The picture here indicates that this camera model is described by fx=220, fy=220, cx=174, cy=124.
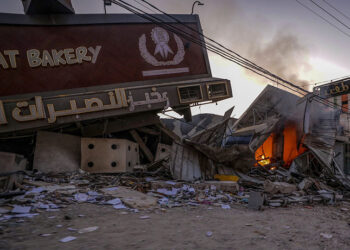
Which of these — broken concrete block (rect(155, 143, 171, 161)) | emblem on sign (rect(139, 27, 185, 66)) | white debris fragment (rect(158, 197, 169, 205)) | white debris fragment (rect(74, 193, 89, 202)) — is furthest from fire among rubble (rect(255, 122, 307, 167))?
white debris fragment (rect(74, 193, 89, 202))

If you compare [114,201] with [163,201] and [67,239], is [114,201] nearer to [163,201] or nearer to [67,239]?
[163,201]

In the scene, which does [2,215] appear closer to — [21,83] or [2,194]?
[2,194]

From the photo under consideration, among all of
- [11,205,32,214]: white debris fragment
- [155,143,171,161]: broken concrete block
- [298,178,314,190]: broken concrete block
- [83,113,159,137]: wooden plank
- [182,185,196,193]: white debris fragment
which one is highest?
[83,113,159,137]: wooden plank

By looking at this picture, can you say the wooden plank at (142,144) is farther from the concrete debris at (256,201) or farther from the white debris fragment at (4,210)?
the white debris fragment at (4,210)

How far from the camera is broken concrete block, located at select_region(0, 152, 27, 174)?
7.17 m

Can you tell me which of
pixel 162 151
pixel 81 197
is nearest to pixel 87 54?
pixel 162 151

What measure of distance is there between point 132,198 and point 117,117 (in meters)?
6.47

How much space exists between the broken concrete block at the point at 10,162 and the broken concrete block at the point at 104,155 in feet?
9.03

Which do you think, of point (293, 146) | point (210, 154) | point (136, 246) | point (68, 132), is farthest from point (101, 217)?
point (293, 146)

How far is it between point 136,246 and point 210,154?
7.30 meters

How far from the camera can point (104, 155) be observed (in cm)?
1102

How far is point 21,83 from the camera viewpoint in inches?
397

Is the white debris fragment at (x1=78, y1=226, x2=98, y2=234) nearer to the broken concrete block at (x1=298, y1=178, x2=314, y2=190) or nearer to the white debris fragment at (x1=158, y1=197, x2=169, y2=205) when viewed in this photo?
the white debris fragment at (x1=158, y1=197, x2=169, y2=205)

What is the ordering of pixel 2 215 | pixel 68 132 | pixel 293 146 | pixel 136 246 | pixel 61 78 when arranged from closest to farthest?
pixel 136 246 → pixel 2 215 → pixel 61 78 → pixel 68 132 → pixel 293 146
